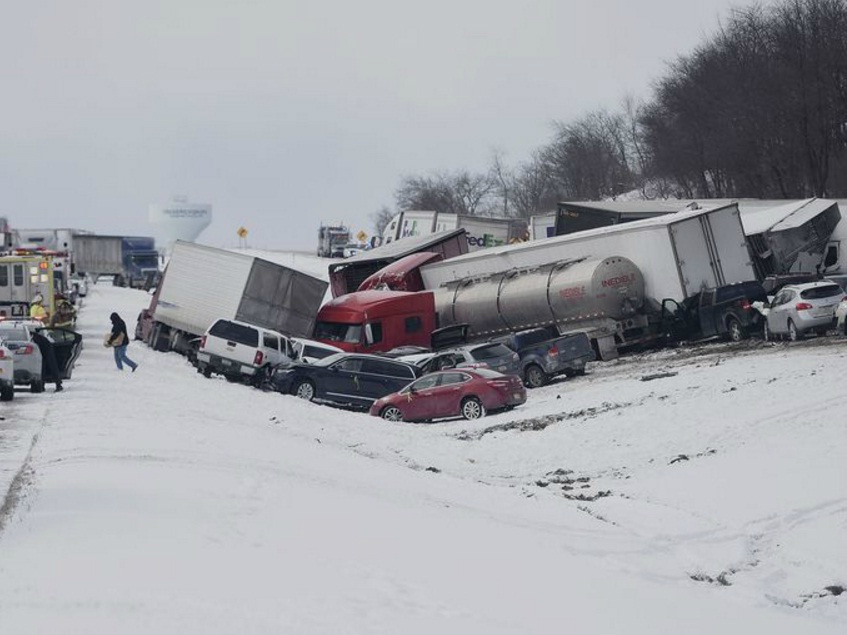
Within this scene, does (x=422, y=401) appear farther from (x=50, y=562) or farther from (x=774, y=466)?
→ (x=50, y=562)

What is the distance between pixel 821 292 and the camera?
38.6 m

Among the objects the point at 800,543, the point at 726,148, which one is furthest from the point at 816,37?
the point at 800,543

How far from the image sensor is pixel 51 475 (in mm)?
18188

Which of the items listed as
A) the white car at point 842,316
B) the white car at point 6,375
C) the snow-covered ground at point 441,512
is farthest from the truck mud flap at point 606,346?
the white car at point 6,375

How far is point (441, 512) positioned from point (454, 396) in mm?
14615

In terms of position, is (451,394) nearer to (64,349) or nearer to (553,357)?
(553,357)

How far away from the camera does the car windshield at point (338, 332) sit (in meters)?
45.7

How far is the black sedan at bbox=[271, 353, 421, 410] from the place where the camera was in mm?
36844

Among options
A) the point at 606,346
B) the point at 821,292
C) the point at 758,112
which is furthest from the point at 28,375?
the point at 758,112

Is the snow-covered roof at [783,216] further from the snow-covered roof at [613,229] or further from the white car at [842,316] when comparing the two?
the white car at [842,316]

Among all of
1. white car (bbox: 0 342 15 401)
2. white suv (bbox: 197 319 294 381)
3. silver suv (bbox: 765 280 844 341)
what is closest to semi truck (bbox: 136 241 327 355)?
white suv (bbox: 197 319 294 381)

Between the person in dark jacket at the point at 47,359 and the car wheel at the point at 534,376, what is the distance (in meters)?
12.1

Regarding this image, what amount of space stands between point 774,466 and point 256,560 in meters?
11.0

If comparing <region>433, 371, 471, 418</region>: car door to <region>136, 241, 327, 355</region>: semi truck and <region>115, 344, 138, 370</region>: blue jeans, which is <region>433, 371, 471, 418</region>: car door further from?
<region>136, 241, 327, 355</region>: semi truck
